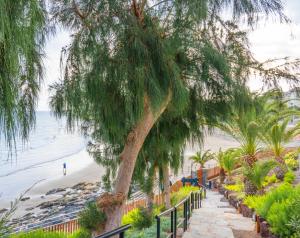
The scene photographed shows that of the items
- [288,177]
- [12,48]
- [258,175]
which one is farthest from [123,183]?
[288,177]

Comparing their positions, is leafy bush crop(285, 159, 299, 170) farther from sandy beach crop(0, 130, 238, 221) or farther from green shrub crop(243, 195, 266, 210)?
green shrub crop(243, 195, 266, 210)

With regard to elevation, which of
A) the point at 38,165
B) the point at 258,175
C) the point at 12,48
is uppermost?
the point at 12,48

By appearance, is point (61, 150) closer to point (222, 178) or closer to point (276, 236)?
point (222, 178)

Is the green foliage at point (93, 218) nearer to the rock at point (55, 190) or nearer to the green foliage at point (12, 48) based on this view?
the green foliage at point (12, 48)

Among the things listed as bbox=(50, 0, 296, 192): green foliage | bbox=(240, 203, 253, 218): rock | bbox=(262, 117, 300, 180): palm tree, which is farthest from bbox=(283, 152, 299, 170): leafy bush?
bbox=(50, 0, 296, 192): green foliage

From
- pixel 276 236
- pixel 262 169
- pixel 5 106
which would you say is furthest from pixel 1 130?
pixel 262 169

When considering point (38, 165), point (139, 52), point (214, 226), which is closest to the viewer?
point (139, 52)

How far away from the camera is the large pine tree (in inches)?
147

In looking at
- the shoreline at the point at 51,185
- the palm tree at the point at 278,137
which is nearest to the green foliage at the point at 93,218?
the palm tree at the point at 278,137

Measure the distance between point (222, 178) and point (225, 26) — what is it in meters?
15.7

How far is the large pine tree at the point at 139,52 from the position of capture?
373cm

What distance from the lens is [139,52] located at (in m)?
3.69

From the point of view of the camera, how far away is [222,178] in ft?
62.8

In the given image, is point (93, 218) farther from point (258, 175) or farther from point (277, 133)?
point (277, 133)
